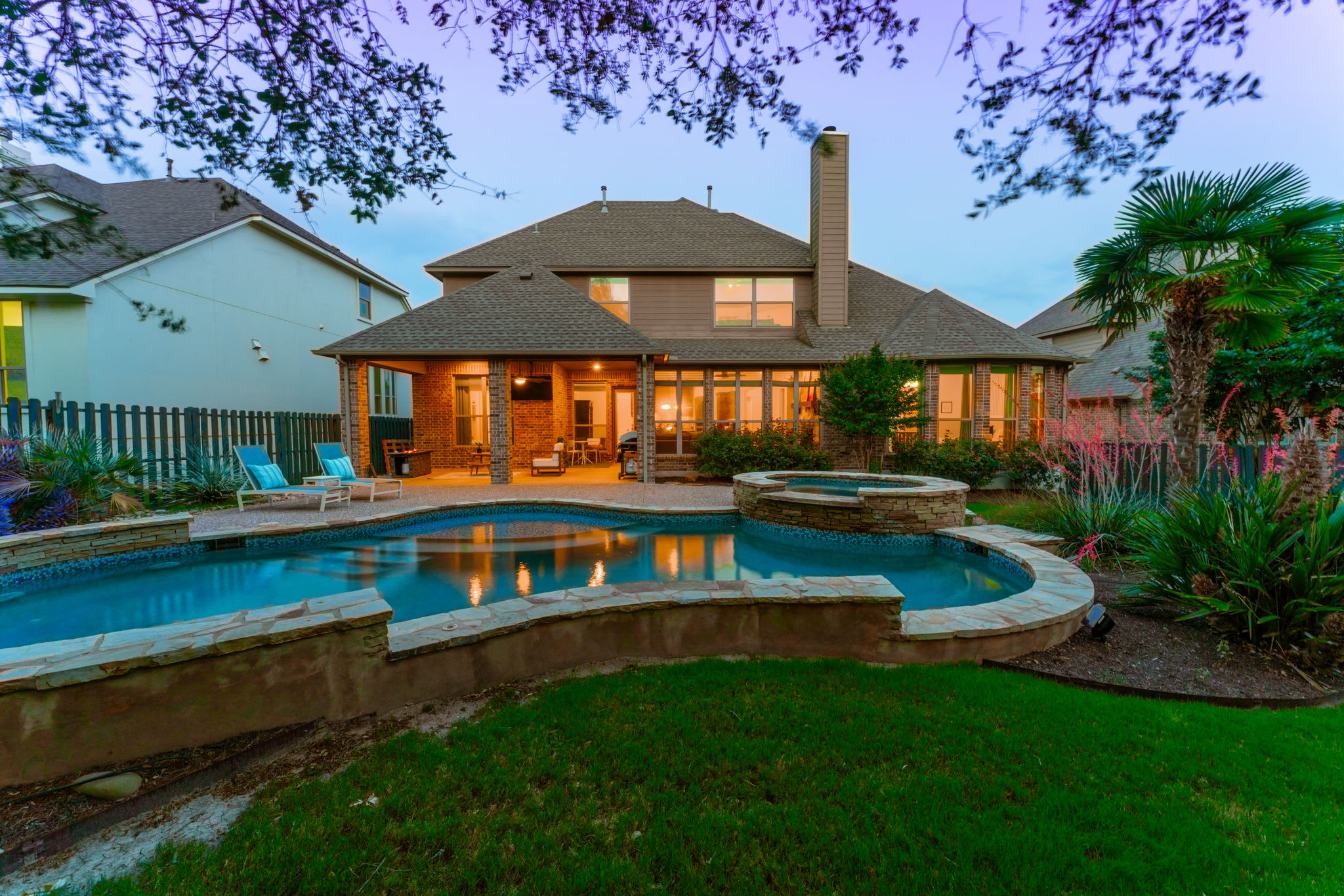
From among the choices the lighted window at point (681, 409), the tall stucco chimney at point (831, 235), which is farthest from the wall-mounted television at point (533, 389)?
the tall stucco chimney at point (831, 235)

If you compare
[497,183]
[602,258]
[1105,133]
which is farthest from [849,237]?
[497,183]

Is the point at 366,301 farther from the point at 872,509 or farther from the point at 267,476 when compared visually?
the point at 872,509

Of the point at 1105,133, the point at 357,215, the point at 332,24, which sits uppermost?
the point at 332,24

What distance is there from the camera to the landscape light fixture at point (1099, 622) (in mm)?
3840

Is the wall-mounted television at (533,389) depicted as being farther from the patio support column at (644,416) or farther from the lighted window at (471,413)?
the patio support column at (644,416)

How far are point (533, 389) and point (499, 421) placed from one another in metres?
2.70

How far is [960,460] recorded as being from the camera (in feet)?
38.0

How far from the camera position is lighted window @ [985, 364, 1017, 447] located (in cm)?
1285

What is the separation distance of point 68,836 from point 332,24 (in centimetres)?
397

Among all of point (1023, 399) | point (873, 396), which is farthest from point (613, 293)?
point (1023, 399)

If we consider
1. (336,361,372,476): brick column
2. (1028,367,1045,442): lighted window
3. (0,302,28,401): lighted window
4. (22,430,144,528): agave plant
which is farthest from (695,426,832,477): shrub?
Answer: (0,302,28,401): lighted window

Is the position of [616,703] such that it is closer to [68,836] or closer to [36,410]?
[68,836]

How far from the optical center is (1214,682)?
3338 millimetres

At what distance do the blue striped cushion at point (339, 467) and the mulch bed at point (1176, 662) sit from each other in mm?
10738
